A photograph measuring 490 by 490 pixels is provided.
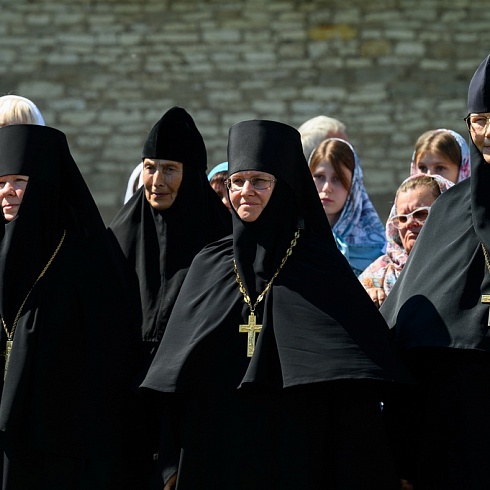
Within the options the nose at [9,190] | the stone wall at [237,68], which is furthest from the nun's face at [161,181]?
the stone wall at [237,68]

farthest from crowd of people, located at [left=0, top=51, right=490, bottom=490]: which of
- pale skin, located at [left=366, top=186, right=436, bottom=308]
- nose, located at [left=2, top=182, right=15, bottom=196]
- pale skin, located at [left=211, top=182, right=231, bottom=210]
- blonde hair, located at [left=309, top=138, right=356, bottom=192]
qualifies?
blonde hair, located at [left=309, top=138, right=356, bottom=192]

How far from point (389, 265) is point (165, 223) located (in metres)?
1.21

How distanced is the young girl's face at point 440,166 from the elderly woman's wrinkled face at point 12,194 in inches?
104

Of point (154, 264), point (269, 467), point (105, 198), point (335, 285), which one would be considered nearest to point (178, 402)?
point (269, 467)

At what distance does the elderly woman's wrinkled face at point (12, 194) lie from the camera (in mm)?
5445

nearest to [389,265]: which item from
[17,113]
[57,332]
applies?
[57,332]

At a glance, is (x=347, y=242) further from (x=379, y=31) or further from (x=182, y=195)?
(x=379, y=31)

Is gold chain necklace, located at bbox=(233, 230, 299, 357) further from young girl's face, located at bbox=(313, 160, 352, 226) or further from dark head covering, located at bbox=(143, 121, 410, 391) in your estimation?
young girl's face, located at bbox=(313, 160, 352, 226)

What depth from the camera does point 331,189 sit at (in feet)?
23.2

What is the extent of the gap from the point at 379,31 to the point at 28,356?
10757 mm

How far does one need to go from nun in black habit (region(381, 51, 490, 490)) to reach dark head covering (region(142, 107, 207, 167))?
178 centimetres

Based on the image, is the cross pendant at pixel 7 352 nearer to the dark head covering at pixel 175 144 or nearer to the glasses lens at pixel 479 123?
the dark head covering at pixel 175 144

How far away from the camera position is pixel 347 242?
22.9ft

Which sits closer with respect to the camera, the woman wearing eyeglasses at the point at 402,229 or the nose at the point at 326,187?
the woman wearing eyeglasses at the point at 402,229
